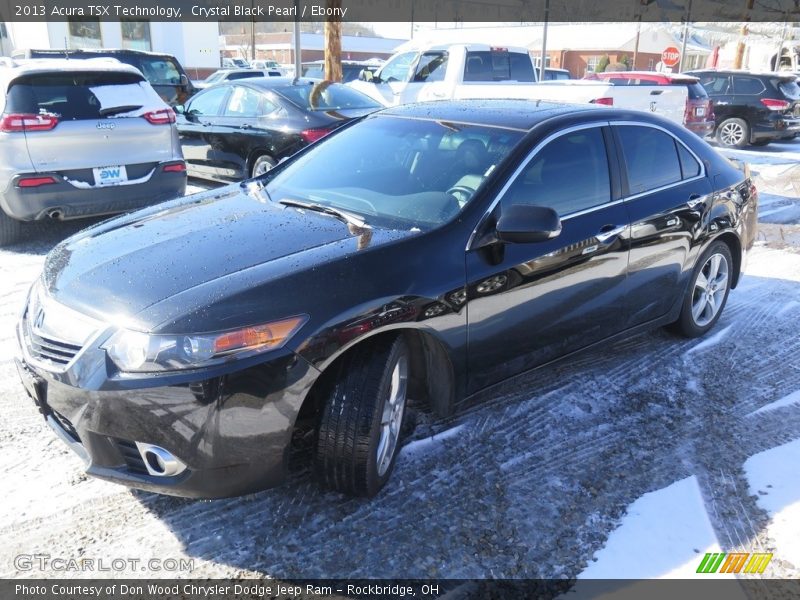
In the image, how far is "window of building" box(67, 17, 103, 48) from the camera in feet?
89.2

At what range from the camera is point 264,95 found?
8.56 m

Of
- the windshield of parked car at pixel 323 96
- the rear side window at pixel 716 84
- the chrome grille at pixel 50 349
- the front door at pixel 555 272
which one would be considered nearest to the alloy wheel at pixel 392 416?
the front door at pixel 555 272

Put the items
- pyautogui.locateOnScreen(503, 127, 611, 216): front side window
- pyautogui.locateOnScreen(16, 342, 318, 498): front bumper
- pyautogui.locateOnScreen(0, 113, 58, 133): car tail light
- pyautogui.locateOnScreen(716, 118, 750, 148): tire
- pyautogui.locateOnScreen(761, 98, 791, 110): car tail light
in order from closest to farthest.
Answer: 1. pyautogui.locateOnScreen(16, 342, 318, 498): front bumper
2. pyautogui.locateOnScreen(503, 127, 611, 216): front side window
3. pyautogui.locateOnScreen(0, 113, 58, 133): car tail light
4. pyautogui.locateOnScreen(761, 98, 791, 110): car tail light
5. pyautogui.locateOnScreen(716, 118, 750, 148): tire

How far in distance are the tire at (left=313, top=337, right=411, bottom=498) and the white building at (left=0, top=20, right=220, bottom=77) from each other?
26.4 m

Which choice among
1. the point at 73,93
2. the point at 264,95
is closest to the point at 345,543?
the point at 73,93

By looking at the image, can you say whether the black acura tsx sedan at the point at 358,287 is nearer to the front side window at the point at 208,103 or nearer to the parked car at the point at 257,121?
the parked car at the point at 257,121

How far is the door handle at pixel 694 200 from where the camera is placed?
14.3 feet

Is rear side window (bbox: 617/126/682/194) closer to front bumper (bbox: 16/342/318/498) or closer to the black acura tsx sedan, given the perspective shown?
the black acura tsx sedan

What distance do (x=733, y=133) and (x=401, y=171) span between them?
1484cm

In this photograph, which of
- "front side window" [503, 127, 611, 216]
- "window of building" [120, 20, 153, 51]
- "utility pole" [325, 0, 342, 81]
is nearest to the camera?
"front side window" [503, 127, 611, 216]

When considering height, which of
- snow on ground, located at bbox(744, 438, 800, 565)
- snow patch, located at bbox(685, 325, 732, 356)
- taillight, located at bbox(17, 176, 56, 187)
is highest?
taillight, located at bbox(17, 176, 56, 187)

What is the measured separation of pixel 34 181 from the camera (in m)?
5.87

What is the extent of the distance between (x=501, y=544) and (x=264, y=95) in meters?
7.13

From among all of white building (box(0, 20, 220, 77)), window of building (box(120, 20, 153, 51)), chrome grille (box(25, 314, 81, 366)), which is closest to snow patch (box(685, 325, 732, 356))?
chrome grille (box(25, 314, 81, 366))
